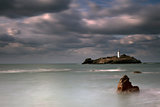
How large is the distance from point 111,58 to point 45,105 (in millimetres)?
179636

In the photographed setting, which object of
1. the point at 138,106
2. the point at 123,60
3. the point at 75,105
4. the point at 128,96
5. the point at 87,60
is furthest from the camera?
the point at 87,60

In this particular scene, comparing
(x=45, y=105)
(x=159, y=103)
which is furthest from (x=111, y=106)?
(x=45, y=105)

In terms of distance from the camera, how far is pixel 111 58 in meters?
186

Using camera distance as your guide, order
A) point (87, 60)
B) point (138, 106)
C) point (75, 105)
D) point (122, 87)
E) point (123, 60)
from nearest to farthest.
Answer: point (138, 106) → point (75, 105) → point (122, 87) → point (123, 60) → point (87, 60)

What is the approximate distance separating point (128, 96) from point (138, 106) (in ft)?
7.18

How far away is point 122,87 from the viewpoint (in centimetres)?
1336

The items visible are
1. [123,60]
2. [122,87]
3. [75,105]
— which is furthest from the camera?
[123,60]

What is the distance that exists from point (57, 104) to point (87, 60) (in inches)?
7431

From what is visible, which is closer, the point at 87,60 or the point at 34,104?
the point at 34,104

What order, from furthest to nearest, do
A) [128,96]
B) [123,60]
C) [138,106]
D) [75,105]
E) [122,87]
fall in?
[123,60]
[122,87]
[128,96]
[75,105]
[138,106]

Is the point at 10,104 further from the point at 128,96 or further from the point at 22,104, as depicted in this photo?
the point at 128,96

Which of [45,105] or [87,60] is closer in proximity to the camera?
[45,105]

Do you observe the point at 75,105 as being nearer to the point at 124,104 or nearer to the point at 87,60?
the point at 124,104

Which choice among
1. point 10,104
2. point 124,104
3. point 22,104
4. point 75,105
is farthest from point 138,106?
point 10,104
